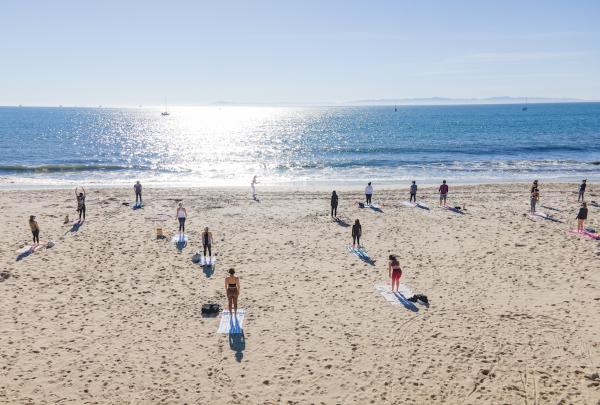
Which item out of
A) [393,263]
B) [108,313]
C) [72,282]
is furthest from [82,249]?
[393,263]

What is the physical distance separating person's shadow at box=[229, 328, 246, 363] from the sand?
4cm

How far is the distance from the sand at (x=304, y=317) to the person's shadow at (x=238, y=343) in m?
0.04

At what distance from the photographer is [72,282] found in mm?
13414

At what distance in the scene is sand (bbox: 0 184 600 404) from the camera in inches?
343

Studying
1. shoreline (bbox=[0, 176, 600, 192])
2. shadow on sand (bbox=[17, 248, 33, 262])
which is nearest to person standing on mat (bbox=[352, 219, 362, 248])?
shadow on sand (bbox=[17, 248, 33, 262])

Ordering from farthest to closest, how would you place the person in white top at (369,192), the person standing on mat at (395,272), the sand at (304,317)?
the person in white top at (369,192) < the person standing on mat at (395,272) < the sand at (304,317)

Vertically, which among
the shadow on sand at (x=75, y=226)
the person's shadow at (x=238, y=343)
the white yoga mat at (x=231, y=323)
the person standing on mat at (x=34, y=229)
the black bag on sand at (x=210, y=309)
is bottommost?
the person's shadow at (x=238, y=343)

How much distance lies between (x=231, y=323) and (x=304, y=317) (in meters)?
1.81

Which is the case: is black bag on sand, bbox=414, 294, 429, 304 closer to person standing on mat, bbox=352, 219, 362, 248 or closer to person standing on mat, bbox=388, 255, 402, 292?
person standing on mat, bbox=388, 255, 402, 292

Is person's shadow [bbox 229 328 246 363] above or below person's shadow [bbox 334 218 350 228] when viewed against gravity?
below

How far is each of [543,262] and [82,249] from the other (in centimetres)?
1579

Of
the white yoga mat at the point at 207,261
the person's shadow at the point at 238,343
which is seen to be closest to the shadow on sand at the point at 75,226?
the white yoga mat at the point at 207,261

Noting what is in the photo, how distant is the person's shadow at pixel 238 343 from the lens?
9.70 meters

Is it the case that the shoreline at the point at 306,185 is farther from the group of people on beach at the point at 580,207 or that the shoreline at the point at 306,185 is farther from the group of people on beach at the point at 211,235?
the group of people on beach at the point at 580,207
